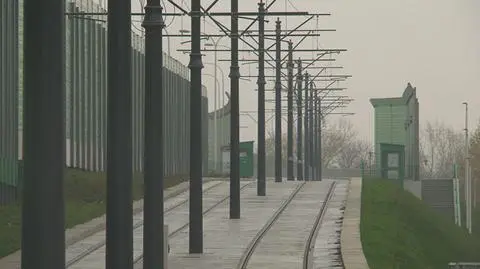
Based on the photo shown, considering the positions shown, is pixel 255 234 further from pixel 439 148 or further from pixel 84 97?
pixel 439 148

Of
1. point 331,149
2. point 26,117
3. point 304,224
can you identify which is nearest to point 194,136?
point 304,224

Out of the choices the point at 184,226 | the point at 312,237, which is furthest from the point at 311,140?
the point at 312,237

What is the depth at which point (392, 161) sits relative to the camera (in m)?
84.1

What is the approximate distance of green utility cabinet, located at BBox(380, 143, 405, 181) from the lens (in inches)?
3118

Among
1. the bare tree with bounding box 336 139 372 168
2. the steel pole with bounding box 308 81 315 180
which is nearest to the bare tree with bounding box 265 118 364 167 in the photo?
the bare tree with bounding box 336 139 372 168

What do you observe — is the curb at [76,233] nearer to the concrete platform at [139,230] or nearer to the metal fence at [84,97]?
the concrete platform at [139,230]

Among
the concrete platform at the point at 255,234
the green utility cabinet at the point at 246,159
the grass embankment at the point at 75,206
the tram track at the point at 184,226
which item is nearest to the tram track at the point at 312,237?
the concrete platform at the point at 255,234

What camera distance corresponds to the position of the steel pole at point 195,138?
25391mm

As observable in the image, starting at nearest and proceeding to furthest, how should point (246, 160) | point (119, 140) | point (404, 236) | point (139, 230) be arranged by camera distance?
1. point (119, 140)
2. point (139, 230)
3. point (404, 236)
4. point (246, 160)

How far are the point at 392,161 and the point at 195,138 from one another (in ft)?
194

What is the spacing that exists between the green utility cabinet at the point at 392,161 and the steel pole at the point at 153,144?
59.4 meters

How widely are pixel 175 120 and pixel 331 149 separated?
393ft

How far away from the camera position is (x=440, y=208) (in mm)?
91500

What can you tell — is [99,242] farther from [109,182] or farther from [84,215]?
[109,182]
